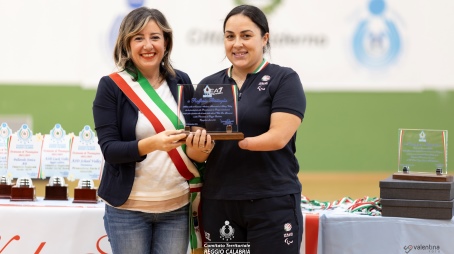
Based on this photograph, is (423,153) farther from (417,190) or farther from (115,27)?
(115,27)

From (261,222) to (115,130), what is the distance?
2.03 ft

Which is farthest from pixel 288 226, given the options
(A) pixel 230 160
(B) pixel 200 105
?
(B) pixel 200 105

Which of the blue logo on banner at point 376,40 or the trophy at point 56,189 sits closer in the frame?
the trophy at point 56,189

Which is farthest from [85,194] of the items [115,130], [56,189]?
[115,130]

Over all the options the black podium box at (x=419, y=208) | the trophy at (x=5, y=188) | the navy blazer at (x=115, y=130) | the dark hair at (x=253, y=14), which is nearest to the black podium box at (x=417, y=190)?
the black podium box at (x=419, y=208)

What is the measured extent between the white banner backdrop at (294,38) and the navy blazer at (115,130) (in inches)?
155

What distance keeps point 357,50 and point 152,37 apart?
429cm

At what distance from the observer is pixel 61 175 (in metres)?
3.44

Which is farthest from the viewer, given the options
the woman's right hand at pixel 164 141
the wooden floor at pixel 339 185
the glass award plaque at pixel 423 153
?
the wooden floor at pixel 339 185

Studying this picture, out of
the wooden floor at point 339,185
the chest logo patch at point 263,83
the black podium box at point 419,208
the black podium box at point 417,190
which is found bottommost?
the wooden floor at point 339,185

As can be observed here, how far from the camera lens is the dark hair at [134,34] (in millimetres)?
2609

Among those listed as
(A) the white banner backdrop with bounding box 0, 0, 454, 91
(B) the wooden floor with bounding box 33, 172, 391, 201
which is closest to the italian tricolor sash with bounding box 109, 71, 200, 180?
(B) the wooden floor with bounding box 33, 172, 391, 201

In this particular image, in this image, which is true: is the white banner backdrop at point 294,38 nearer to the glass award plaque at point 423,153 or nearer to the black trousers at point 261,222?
the glass award plaque at point 423,153

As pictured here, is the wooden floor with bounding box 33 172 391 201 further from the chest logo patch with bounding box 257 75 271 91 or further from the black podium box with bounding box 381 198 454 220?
the chest logo patch with bounding box 257 75 271 91
